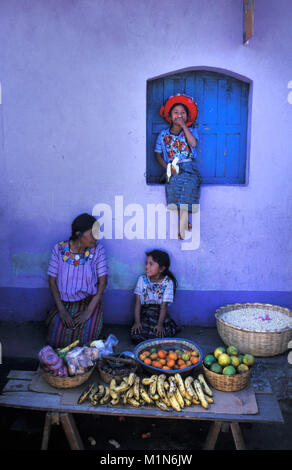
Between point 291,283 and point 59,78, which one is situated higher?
point 59,78

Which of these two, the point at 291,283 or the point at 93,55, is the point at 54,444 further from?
the point at 93,55

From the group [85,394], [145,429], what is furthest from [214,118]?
[145,429]

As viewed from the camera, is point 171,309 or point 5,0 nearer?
point 5,0

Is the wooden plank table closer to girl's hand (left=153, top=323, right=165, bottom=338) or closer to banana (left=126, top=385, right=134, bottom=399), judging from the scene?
banana (left=126, top=385, right=134, bottom=399)

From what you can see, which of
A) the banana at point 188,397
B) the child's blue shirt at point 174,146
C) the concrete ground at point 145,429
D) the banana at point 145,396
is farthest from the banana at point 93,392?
the child's blue shirt at point 174,146

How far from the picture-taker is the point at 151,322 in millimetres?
4238

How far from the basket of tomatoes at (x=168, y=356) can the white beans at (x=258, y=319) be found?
0.72 metres

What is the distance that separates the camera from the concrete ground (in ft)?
10.2

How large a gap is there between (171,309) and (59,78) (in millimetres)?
3021

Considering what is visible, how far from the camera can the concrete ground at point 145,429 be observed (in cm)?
310

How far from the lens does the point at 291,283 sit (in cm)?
447
